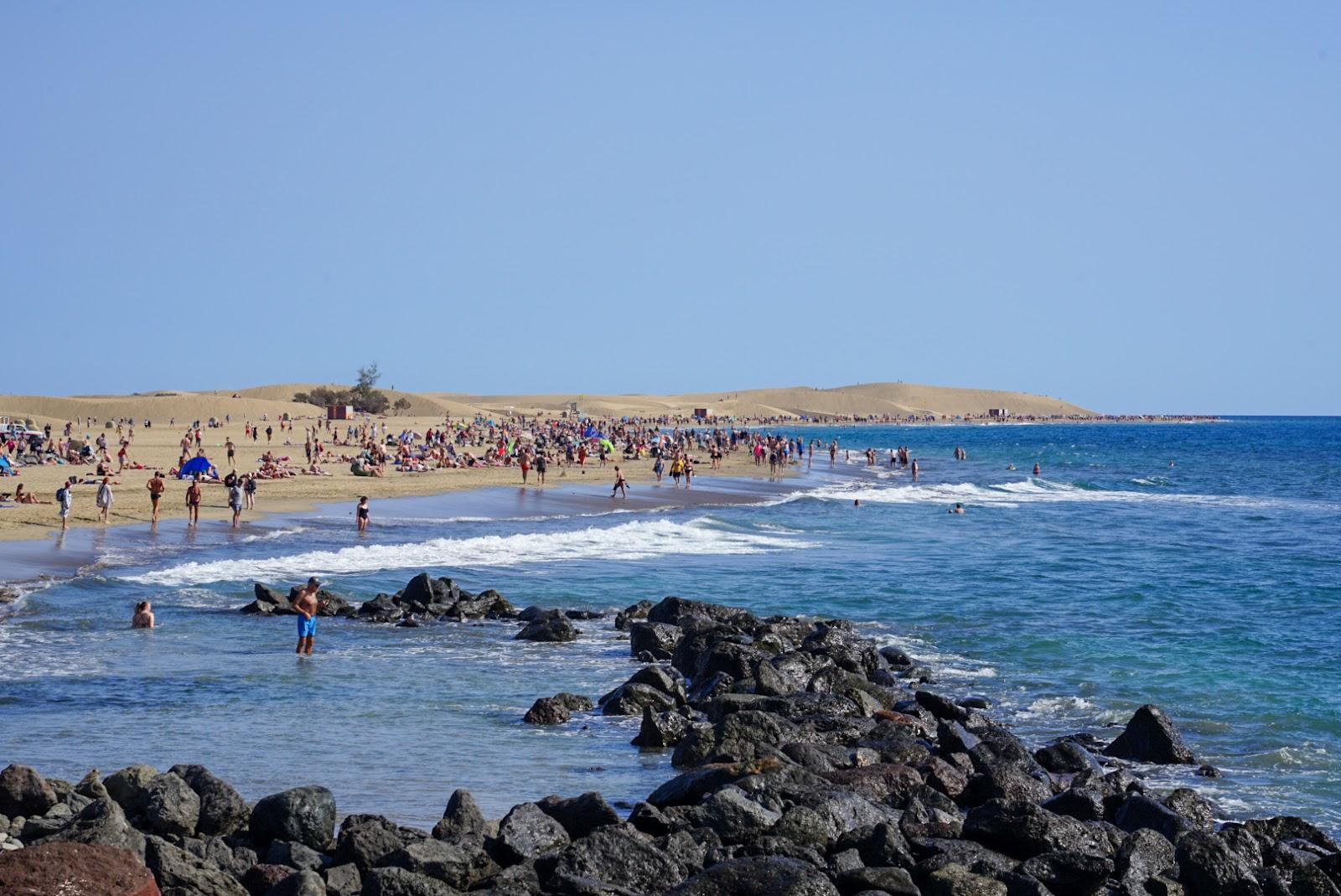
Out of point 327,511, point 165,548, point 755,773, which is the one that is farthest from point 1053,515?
point 755,773

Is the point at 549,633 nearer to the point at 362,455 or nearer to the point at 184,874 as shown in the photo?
the point at 184,874

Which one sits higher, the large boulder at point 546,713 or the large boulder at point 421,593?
the large boulder at point 421,593

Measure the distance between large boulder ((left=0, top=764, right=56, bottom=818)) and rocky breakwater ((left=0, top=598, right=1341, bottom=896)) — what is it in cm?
1

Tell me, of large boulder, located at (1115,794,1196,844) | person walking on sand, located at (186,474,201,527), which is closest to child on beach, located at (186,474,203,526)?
person walking on sand, located at (186,474,201,527)

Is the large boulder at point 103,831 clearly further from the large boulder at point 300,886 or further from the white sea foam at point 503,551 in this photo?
the white sea foam at point 503,551

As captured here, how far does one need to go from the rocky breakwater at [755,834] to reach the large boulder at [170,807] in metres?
0.01

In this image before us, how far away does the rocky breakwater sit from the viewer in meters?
8.80

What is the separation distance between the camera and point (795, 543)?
35969 mm

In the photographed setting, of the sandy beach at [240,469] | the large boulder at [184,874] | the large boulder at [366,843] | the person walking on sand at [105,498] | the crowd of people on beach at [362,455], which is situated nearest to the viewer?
the large boulder at [184,874]

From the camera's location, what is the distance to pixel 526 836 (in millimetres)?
9617

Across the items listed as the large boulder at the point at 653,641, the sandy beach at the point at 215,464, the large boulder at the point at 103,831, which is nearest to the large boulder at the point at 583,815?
the large boulder at the point at 103,831

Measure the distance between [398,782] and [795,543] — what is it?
2453 cm

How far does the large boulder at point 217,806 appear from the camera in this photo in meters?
10.2

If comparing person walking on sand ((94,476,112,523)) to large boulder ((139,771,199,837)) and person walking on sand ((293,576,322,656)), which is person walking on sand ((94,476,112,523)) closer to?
person walking on sand ((293,576,322,656))
